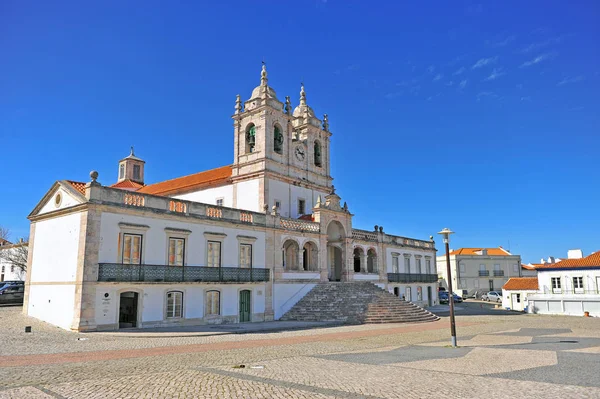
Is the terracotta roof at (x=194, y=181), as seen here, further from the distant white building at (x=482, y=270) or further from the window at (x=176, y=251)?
the distant white building at (x=482, y=270)

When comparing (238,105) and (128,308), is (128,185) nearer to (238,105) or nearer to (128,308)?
(238,105)

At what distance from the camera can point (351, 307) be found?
2759 cm

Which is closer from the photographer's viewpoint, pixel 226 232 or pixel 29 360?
pixel 29 360

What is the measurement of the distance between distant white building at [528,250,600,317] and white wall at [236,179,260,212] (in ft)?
74.3

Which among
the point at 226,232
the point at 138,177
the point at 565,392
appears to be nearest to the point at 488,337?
the point at 565,392

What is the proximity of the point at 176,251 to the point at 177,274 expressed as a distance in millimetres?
1190

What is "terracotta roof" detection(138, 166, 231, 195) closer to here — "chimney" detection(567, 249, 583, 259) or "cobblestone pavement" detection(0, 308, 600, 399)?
"cobblestone pavement" detection(0, 308, 600, 399)

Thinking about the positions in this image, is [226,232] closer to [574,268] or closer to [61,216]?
[61,216]

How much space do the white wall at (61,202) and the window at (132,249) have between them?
2642 mm

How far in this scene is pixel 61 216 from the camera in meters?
22.1

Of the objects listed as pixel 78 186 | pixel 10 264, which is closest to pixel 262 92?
pixel 78 186

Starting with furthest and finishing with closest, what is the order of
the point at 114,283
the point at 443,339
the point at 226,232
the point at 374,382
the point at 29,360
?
the point at 226,232
the point at 114,283
the point at 443,339
the point at 29,360
the point at 374,382

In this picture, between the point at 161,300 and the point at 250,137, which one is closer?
the point at 161,300

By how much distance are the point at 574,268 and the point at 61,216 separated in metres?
35.3
